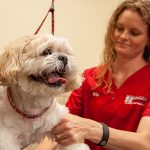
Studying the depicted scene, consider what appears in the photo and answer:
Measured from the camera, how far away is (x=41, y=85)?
1.19 metres

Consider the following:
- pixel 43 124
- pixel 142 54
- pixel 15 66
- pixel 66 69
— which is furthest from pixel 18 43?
pixel 142 54

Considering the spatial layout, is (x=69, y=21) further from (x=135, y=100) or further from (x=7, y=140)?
(x=7, y=140)

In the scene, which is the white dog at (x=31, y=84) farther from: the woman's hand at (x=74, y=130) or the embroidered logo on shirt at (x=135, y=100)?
the embroidered logo on shirt at (x=135, y=100)

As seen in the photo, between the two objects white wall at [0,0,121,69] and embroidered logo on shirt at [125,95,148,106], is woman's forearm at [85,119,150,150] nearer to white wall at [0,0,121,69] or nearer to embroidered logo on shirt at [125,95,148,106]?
embroidered logo on shirt at [125,95,148,106]

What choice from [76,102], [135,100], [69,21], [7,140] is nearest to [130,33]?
[135,100]

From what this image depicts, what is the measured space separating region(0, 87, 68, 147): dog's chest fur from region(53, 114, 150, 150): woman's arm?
1.6 inches

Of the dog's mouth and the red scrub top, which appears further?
the red scrub top

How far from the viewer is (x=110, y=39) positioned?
1728mm

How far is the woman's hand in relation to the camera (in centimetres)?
128

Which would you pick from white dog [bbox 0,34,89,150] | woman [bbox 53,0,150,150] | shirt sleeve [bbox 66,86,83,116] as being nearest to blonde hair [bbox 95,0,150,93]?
woman [bbox 53,0,150,150]

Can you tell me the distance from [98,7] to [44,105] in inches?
63.4

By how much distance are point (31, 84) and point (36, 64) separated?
0.07m

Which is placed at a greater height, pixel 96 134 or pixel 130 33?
pixel 130 33

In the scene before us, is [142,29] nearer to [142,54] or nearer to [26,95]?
[142,54]
